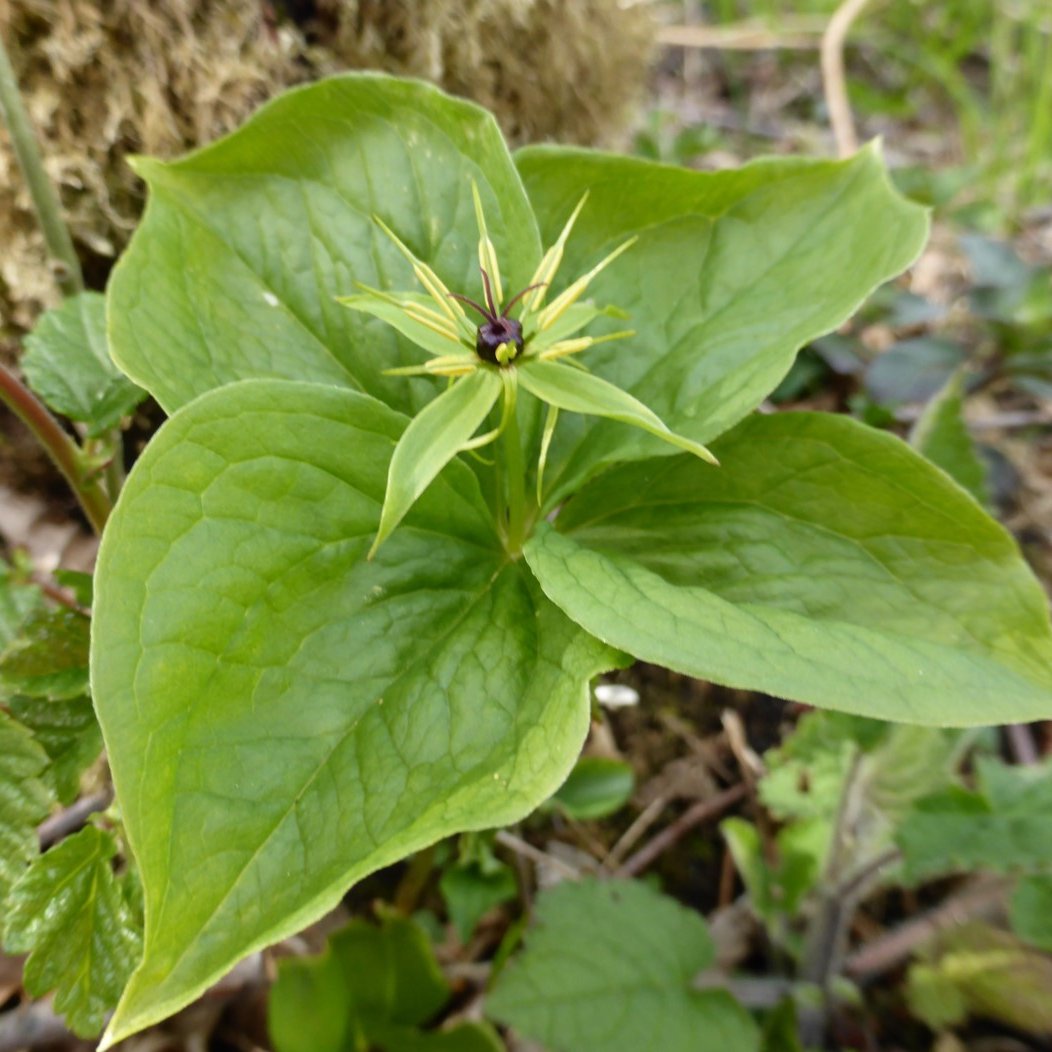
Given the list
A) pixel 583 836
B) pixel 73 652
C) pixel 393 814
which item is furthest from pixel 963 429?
pixel 73 652

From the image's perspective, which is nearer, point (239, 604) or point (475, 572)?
point (239, 604)

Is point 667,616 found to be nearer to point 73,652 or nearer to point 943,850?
point 73,652

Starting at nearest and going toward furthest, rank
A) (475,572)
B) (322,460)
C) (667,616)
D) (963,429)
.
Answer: (667,616)
(322,460)
(475,572)
(963,429)

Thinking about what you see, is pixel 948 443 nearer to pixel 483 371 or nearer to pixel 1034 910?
pixel 1034 910

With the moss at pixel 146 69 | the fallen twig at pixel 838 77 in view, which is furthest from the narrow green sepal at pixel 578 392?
the fallen twig at pixel 838 77

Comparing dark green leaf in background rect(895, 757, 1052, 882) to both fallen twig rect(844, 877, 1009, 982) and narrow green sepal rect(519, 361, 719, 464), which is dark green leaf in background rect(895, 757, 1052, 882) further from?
narrow green sepal rect(519, 361, 719, 464)

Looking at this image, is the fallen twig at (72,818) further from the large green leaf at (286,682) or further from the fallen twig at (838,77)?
the fallen twig at (838,77)

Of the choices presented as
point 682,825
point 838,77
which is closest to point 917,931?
point 682,825
